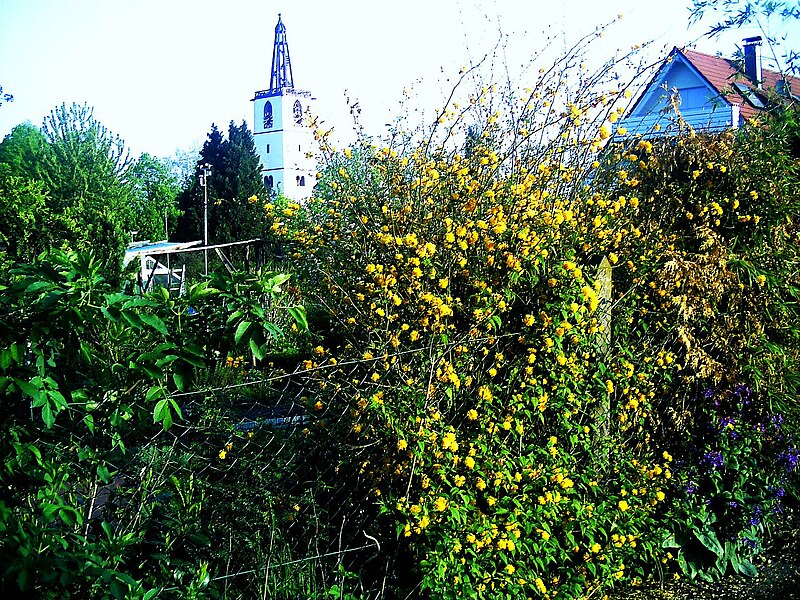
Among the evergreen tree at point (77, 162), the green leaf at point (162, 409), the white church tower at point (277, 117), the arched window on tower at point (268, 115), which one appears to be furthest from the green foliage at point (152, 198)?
the green leaf at point (162, 409)

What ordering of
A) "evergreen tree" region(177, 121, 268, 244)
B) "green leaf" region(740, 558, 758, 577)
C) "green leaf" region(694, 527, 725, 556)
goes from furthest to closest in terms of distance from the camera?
"evergreen tree" region(177, 121, 268, 244), "green leaf" region(740, 558, 758, 577), "green leaf" region(694, 527, 725, 556)

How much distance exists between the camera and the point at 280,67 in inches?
3971

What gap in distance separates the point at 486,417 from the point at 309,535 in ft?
2.82

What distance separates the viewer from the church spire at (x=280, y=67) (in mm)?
99312

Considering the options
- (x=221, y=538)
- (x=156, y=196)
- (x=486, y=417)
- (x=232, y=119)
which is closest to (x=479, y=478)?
(x=486, y=417)

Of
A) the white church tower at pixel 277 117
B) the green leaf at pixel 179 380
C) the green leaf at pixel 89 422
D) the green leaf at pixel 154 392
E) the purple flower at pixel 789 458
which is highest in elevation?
the white church tower at pixel 277 117

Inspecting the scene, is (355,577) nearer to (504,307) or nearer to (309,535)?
(309,535)

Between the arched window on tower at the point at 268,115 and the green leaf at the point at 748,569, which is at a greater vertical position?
the arched window on tower at the point at 268,115

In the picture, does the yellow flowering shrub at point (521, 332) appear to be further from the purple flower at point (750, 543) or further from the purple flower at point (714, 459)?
the purple flower at point (750, 543)

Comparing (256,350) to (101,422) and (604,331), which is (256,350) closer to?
(101,422)

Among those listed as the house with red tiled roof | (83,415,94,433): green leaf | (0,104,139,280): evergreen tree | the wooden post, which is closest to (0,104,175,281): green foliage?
(0,104,139,280): evergreen tree

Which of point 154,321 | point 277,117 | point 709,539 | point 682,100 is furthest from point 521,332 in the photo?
point 277,117

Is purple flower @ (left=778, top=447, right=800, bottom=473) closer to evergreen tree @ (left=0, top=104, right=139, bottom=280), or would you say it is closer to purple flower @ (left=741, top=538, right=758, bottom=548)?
purple flower @ (left=741, top=538, right=758, bottom=548)

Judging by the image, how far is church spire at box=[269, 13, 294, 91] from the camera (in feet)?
326
